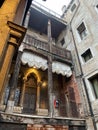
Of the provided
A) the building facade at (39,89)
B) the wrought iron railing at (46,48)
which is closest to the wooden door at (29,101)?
the building facade at (39,89)

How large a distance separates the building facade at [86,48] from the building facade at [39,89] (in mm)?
625

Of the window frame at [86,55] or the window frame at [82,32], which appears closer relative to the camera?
the window frame at [86,55]

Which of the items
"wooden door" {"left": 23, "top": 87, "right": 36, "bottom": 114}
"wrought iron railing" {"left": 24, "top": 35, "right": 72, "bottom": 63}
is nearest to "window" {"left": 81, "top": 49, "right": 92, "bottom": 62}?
"wrought iron railing" {"left": 24, "top": 35, "right": 72, "bottom": 63}

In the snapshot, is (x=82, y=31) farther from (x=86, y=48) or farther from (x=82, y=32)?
(x=86, y=48)

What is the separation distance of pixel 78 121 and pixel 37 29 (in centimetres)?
1107

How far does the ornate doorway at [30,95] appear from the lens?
9.98 meters

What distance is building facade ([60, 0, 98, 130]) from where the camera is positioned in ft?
29.9

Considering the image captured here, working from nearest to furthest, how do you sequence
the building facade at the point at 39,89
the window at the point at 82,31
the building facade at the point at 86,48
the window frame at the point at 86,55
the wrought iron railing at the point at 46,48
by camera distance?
the building facade at the point at 39,89, the building facade at the point at 86,48, the wrought iron railing at the point at 46,48, the window frame at the point at 86,55, the window at the point at 82,31

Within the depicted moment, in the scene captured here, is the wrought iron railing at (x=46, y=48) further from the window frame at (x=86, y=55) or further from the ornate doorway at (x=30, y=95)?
the ornate doorway at (x=30, y=95)

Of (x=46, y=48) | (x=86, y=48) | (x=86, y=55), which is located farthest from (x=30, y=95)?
(x=86, y=48)

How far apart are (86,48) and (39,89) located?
537 centimetres

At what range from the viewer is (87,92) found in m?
9.59

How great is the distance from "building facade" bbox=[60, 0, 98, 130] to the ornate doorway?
12.7ft

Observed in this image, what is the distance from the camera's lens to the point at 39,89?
10.9m
